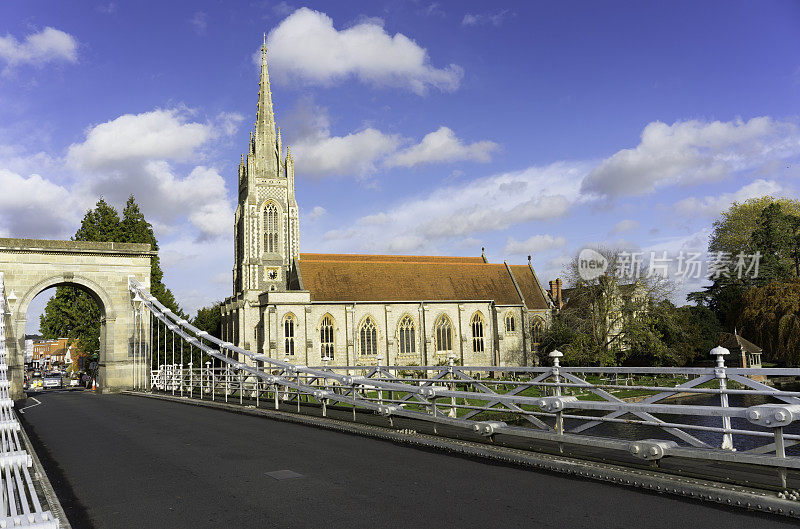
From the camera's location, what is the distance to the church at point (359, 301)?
48.5 meters

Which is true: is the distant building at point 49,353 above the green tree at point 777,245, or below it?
below


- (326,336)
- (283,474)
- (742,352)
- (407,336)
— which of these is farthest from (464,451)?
(742,352)

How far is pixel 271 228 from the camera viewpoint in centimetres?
6275

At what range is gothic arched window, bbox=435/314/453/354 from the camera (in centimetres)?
5232

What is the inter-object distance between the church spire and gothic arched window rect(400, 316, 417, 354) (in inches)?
1176

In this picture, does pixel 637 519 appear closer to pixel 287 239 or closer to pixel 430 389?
pixel 430 389

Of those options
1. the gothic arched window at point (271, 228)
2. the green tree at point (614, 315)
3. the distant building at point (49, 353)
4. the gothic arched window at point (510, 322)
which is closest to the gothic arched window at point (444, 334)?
the gothic arched window at point (510, 322)

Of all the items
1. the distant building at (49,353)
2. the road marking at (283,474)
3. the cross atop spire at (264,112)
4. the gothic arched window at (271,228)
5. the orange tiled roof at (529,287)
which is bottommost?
the distant building at (49,353)

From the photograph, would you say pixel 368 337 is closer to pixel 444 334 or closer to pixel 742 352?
pixel 444 334

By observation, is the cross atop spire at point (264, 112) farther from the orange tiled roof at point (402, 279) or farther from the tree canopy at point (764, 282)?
the tree canopy at point (764, 282)

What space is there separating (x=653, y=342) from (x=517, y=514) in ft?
133

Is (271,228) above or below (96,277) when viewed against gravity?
above

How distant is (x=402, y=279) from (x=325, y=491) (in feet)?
158

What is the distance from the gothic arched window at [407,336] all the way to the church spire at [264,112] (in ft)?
98.0
